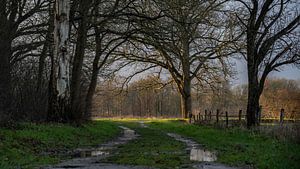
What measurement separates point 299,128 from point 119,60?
1294 inches

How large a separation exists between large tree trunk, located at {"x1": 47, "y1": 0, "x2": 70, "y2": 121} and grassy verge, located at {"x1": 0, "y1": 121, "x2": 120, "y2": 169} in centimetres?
172

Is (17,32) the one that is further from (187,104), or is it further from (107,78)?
(187,104)

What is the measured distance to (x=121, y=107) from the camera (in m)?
107

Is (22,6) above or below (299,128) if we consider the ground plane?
above

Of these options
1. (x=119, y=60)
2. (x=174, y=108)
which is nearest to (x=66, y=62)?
(x=119, y=60)

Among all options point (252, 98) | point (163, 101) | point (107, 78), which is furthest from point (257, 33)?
point (163, 101)

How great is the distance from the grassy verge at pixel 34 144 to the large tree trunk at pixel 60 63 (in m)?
1.72

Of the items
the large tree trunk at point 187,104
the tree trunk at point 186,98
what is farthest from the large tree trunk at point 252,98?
the large tree trunk at point 187,104

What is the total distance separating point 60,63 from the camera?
21.7m

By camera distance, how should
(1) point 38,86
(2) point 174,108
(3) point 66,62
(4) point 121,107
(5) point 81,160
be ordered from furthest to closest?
(4) point 121,107 < (2) point 174,108 < (1) point 38,86 < (3) point 66,62 < (5) point 81,160

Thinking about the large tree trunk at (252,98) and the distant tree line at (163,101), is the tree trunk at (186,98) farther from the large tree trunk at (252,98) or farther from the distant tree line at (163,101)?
the large tree trunk at (252,98)

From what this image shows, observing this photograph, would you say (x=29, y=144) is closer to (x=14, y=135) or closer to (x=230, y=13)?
(x=14, y=135)

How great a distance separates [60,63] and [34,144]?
7.33 m

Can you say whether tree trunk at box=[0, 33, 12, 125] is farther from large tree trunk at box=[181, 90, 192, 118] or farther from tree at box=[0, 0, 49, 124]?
large tree trunk at box=[181, 90, 192, 118]
